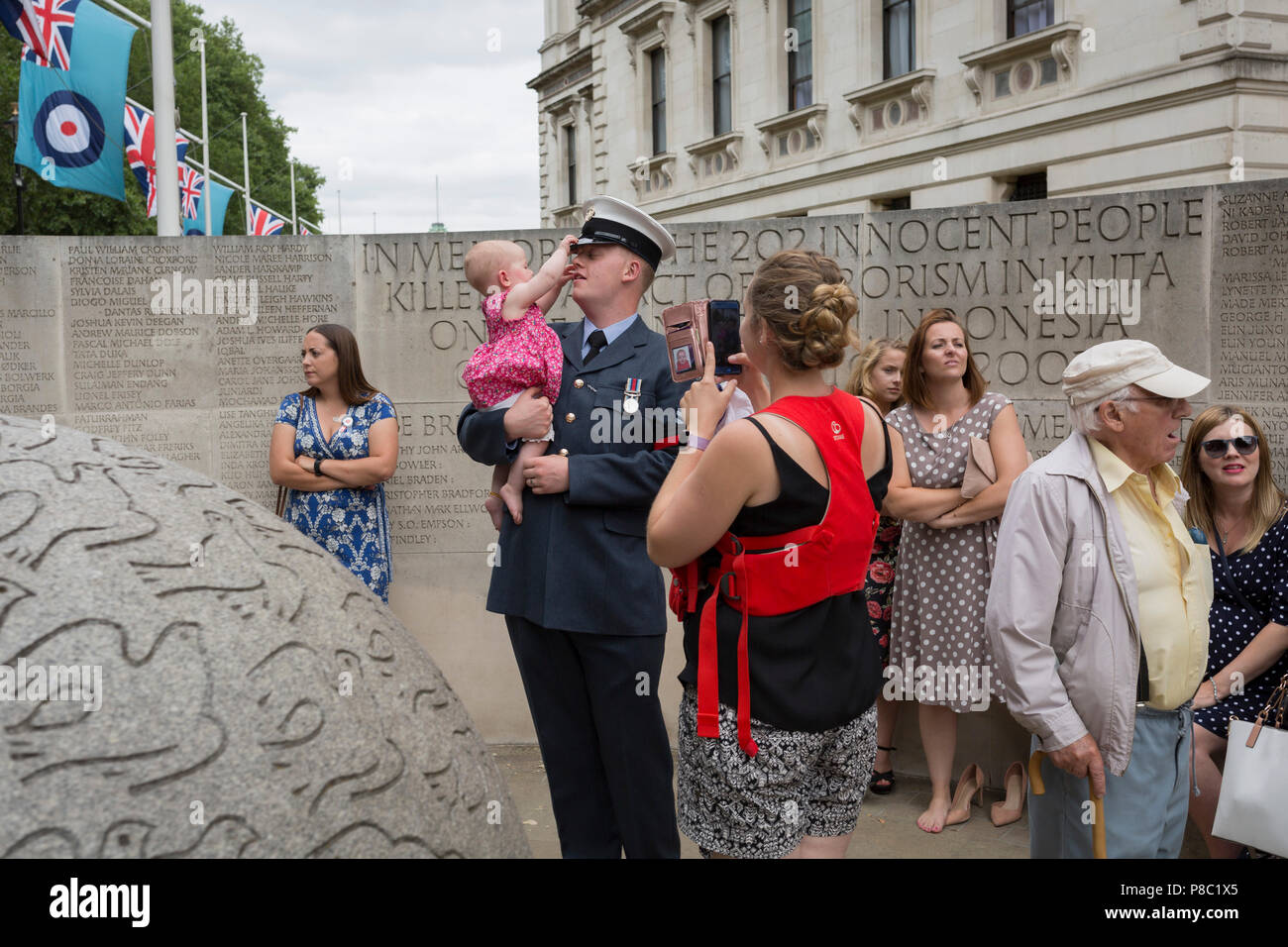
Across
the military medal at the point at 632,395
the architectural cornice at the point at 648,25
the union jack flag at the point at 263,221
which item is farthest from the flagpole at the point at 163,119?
the architectural cornice at the point at 648,25

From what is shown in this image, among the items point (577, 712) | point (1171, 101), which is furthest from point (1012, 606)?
point (1171, 101)

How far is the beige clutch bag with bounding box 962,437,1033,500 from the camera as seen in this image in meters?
4.43

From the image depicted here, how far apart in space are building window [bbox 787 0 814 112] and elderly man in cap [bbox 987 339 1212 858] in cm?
1899

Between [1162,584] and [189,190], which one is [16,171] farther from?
[1162,584]

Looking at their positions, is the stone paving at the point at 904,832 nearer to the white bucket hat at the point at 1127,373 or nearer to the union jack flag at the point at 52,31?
the white bucket hat at the point at 1127,373

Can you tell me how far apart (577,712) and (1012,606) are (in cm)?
143

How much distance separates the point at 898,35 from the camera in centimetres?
1853

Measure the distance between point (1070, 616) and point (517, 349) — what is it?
5.91 feet

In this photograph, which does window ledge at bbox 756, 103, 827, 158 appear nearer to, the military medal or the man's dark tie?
the man's dark tie

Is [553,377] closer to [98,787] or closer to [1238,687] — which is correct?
[98,787]

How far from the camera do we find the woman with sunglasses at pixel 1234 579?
3693 millimetres

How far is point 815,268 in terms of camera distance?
247cm

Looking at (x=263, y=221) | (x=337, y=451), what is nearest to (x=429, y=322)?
(x=337, y=451)

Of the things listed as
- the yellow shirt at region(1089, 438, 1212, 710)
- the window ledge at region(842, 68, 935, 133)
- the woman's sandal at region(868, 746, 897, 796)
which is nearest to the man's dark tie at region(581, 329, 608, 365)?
the yellow shirt at region(1089, 438, 1212, 710)
